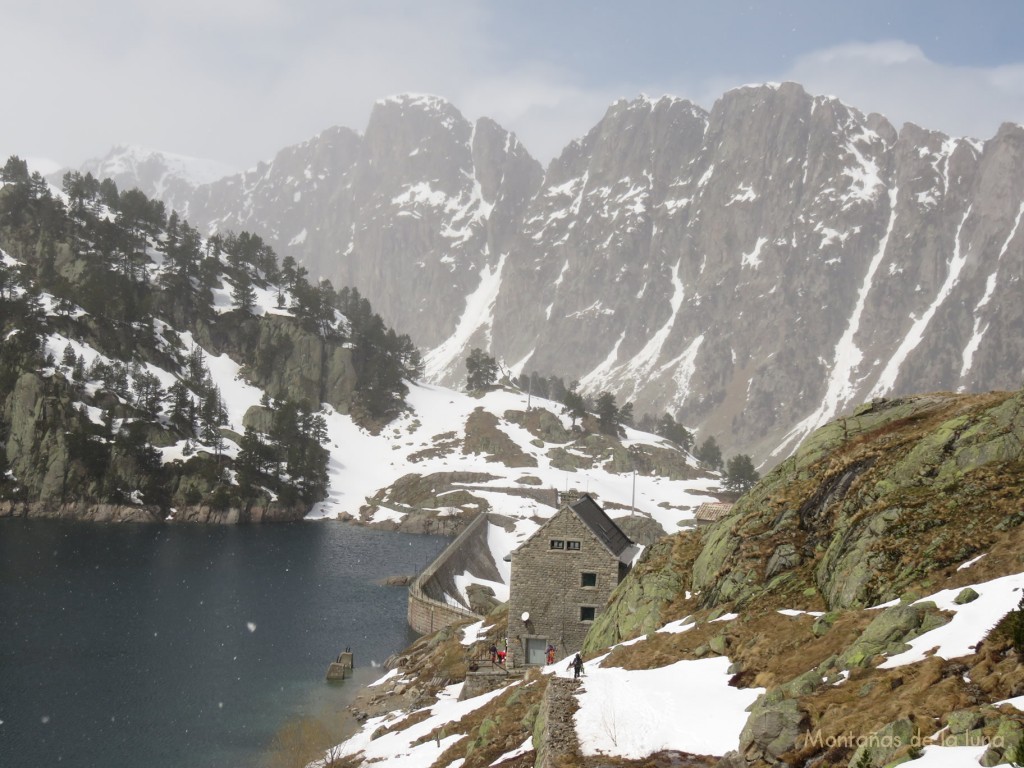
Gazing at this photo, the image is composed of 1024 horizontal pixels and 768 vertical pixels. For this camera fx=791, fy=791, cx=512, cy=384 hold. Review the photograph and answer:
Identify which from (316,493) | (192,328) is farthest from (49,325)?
(316,493)

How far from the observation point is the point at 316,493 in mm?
165125

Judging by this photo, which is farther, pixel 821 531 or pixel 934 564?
pixel 821 531

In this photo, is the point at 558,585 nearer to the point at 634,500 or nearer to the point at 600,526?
the point at 600,526

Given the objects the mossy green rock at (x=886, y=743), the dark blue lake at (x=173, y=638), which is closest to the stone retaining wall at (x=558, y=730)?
the mossy green rock at (x=886, y=743)

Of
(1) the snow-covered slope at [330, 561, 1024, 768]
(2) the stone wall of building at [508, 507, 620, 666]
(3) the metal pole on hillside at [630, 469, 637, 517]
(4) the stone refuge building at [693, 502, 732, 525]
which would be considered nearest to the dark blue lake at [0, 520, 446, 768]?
(2) the stone wall of building at [508, 507, 620, 666]

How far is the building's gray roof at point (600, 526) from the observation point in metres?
53.2

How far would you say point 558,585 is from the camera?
173 ft

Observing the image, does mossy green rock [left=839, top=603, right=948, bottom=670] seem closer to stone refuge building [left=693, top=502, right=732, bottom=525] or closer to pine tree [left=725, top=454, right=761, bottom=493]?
stone refuge building [left=693, top=502, right=732, bottom=525]

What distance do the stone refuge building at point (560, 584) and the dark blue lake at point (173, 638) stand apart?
16303 mm

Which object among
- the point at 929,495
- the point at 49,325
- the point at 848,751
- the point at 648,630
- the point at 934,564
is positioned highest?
the point at 49,325

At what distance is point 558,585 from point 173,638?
41.4 m

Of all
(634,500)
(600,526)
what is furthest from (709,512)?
(634,500)

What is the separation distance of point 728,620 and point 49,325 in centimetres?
16289

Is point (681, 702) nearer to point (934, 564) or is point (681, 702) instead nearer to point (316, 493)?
point (934, 564)
